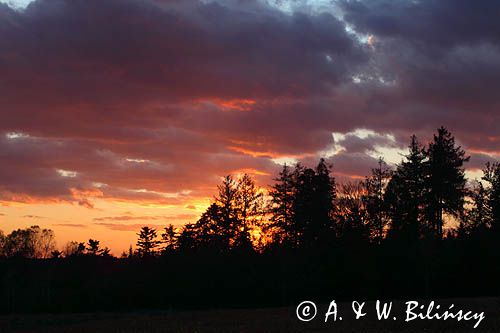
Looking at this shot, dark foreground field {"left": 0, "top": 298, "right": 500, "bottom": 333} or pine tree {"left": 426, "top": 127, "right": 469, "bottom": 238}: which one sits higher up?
pine tree {"left": 426, "top": 127, "right": 469, "bottom": 238}

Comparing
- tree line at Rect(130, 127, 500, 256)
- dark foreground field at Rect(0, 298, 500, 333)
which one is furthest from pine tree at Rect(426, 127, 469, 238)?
dark foreground field at Rect(0, 298, 500, 333)

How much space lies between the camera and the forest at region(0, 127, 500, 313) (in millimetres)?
58938

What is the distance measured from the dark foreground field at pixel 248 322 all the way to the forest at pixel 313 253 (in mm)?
9305

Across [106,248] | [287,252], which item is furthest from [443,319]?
[106,248]

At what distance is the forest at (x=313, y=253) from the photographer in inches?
2320

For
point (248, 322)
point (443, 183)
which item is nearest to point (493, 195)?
point (443, 183)

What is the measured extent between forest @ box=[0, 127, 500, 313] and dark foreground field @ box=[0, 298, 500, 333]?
9305 millimetres

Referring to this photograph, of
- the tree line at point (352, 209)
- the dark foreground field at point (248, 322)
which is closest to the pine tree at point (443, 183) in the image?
the tree line at point (352, 209)

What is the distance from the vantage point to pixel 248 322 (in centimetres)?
4388

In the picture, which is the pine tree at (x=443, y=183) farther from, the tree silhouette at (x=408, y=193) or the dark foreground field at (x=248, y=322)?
the dark foreground field at (x=248, y=322)

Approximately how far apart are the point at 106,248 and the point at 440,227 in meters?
66.7

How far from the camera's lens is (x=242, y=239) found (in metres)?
72.4

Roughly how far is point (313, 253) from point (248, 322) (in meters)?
21.5

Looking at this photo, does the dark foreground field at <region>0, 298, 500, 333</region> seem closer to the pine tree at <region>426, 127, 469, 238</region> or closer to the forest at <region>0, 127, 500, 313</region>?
the forest at <region>0, 127, 500, 313</region>
